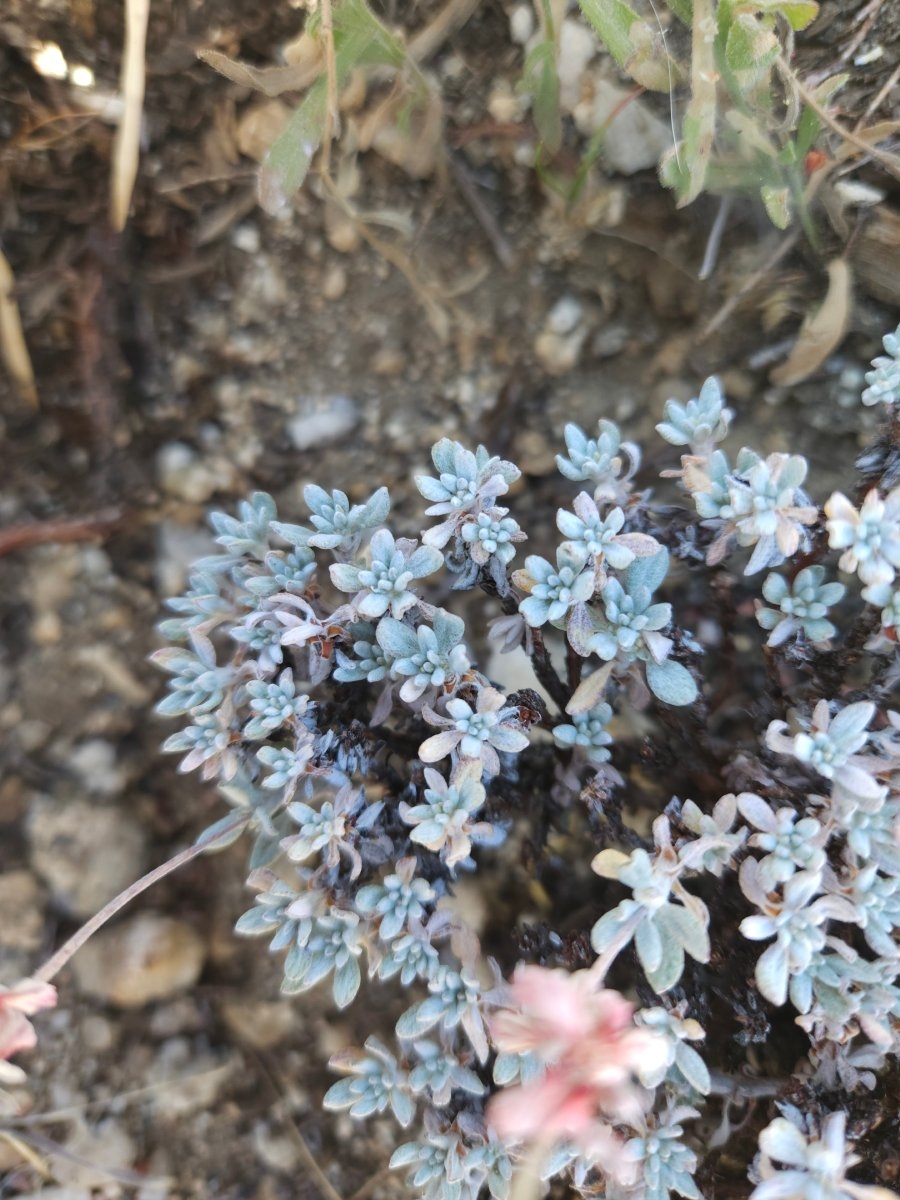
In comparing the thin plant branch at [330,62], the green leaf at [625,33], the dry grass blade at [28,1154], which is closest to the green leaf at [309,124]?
the thin plant branch at [330,62]

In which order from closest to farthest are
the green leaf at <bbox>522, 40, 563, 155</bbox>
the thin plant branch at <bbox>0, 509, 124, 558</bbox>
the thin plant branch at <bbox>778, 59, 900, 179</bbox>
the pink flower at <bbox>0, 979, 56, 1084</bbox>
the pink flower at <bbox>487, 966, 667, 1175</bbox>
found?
the pink flower at <bbox>487, 966, 667, 1175</bbox> → the pink flower at <bbox>0, 979, 56, 1084</bbox> → the thin plant branch at <bbox>778, 59, 900, 179</bbox> → the green leaf at <bbox>522, 40, 563, 155</bbox> → the thin plant branch at <bbox>0, 509, 124, 558</bbox>

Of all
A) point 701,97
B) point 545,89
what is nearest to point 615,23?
point 701,97

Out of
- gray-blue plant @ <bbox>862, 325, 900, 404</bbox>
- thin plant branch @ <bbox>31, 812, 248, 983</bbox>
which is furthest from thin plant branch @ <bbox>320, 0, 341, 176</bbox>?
thin plant branch @ <bbox>31, 812, 248, 983</bbox>

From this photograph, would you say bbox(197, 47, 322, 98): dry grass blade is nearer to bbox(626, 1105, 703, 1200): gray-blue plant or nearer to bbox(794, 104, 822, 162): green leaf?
bbox(794, 104, 822, 162): green leaf

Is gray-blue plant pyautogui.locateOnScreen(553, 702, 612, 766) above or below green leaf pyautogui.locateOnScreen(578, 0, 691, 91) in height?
below

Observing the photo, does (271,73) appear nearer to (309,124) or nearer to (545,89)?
(309,124)

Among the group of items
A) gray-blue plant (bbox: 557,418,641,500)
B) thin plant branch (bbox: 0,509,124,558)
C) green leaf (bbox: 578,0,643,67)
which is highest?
green leaf (bbox: 578,0,643,67)

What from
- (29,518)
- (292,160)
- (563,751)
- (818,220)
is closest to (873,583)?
(563,751)
